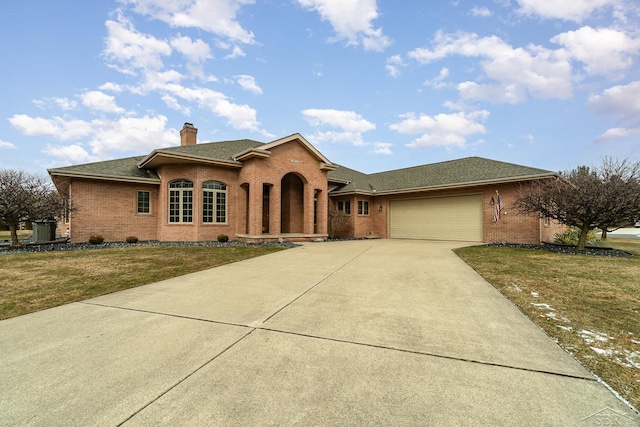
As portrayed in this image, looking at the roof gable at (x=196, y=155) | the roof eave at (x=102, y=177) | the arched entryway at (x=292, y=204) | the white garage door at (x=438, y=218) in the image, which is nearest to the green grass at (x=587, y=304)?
the white garage door at (x=438, y=218)

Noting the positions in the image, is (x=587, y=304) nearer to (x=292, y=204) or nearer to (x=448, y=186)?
(x=448, y=186)

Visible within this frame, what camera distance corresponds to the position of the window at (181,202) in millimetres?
14984

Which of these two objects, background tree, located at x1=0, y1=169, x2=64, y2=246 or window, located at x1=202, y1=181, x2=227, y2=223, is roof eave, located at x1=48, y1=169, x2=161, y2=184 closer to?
background tree, located at x1=0, y1=169, x2=64, y2=246

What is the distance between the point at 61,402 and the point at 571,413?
3.89 metres

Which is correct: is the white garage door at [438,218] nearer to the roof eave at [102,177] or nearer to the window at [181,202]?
the window at [181,202]

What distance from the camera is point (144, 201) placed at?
15.5 meters

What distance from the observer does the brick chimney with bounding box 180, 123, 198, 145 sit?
1981 centimetres

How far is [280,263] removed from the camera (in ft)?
28.1

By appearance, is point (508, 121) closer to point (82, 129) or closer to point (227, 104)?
point (227, 104)

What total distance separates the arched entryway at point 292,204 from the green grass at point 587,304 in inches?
459

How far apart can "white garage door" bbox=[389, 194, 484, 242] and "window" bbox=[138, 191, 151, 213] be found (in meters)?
15.5

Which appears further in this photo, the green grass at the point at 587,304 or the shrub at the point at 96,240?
the shrub at the point at 96,240

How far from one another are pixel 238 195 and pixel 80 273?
30.6 feet

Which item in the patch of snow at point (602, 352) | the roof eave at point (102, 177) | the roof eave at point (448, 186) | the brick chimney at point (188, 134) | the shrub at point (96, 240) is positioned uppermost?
the brick chimney at point (188, 134)
